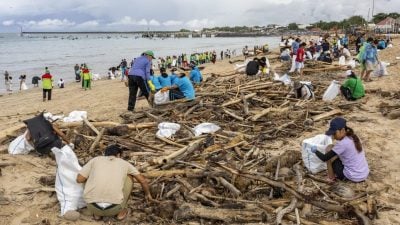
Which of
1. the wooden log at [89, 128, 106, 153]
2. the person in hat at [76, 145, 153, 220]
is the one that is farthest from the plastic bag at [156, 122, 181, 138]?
the person in hat at [76, 145, 153, 220]

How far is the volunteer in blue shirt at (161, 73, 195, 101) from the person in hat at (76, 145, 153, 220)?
5516 mm

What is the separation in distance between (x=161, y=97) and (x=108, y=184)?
604 cm

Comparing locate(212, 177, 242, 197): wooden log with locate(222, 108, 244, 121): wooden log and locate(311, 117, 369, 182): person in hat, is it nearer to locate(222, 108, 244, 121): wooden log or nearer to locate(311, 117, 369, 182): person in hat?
locate(311, 117, 369, 182): person in hat

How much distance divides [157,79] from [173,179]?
660cm

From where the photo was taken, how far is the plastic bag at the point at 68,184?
5.57m

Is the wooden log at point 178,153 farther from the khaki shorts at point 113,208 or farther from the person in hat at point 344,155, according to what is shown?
the person in hat at point 344,155

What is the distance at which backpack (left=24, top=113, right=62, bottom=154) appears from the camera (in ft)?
24.0

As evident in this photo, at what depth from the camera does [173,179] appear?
6.05 meters

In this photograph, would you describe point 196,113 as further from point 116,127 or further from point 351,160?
point 351,160

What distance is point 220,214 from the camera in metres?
5.16

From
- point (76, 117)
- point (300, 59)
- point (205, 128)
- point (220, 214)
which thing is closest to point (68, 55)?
point (300, 59)

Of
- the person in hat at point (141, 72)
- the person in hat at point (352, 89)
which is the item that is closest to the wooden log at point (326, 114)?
the person in hat at point (352, 89)

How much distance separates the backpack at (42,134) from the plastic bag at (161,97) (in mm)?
3882

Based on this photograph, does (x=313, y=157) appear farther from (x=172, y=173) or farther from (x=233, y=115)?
(x=233, y=115)
